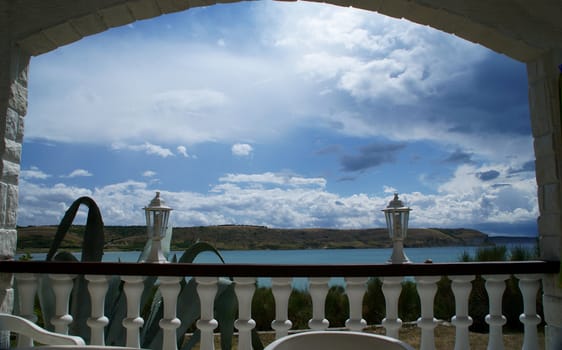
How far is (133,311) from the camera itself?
2027mm

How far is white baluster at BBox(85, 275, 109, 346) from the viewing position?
6.58 ft

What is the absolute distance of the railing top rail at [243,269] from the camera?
6.38 feet

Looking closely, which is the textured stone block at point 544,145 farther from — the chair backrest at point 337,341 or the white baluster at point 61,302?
the white baluster at point 61,302

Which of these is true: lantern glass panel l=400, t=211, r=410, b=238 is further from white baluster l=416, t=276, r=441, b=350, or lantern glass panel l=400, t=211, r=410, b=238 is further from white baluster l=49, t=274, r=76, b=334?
white baluster l=49, t=274, r=76, b=334

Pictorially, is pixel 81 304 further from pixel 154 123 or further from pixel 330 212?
pixel 154 123

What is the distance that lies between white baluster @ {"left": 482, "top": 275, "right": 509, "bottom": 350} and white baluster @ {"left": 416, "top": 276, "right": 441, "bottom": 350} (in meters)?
0.32

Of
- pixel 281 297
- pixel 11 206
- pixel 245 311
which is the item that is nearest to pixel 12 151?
pixel 11 206

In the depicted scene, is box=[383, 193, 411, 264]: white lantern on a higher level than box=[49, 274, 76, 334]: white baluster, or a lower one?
higher

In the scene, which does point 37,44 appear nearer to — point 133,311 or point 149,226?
point 149,226

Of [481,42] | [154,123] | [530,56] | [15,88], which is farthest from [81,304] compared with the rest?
[154,123]

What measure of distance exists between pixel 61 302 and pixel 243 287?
937mm

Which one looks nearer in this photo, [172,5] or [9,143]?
[9,143]

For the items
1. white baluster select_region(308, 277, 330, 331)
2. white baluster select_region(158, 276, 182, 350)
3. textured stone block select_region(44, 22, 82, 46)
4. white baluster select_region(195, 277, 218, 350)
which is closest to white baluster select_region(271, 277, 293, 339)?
white baluster select_region(308, 277, 330, 331)

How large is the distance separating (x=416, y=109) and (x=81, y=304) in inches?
784
